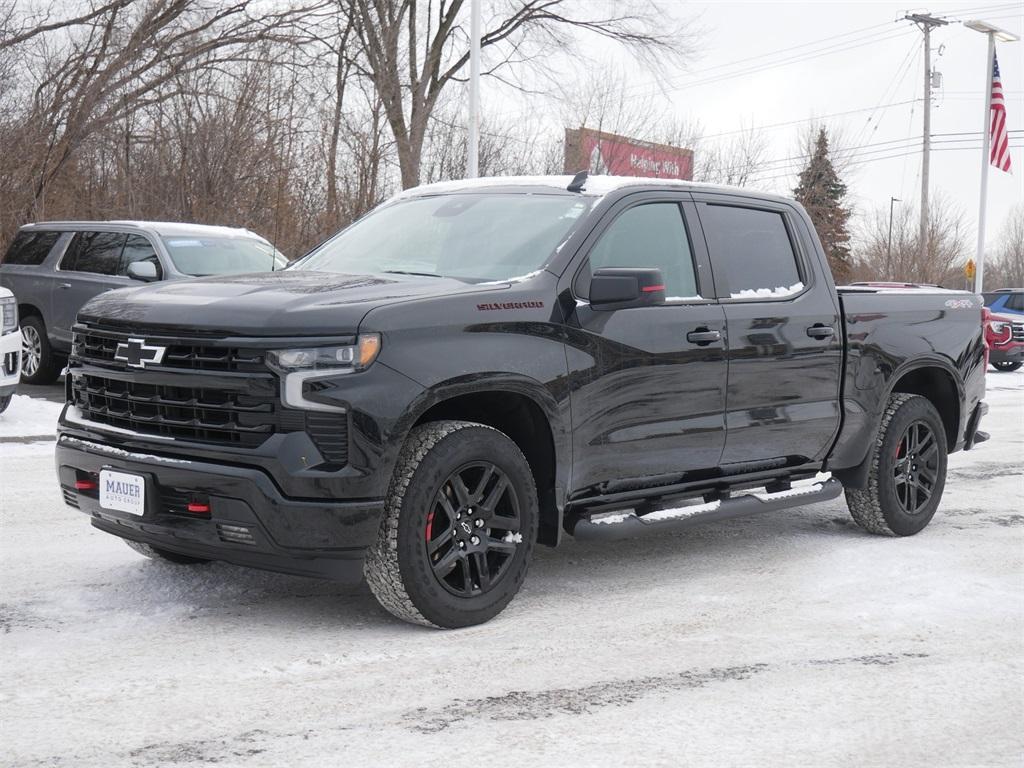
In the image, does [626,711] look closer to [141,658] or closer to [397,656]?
[397,656]

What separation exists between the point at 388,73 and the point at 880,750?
93.4 feet

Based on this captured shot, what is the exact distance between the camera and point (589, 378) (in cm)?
558

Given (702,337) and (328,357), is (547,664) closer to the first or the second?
(328,357)

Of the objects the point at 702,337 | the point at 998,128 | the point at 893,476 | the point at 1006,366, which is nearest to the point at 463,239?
the point at 702,337

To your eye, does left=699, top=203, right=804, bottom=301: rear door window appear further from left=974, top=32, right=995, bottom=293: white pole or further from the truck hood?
left=974, top=32, right=995, bottom=293: white pole

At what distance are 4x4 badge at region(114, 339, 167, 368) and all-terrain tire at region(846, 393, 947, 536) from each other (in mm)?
4161

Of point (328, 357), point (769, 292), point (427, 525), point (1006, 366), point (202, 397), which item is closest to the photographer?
point (328, 357)

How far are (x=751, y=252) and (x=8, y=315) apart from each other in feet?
22.2

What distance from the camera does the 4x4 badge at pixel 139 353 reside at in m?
4.97

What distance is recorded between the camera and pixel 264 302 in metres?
4.92

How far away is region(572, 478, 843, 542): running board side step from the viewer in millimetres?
5680

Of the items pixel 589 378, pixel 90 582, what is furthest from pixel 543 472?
pixel 90 582

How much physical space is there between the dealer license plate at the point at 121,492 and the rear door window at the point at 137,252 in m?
8.74

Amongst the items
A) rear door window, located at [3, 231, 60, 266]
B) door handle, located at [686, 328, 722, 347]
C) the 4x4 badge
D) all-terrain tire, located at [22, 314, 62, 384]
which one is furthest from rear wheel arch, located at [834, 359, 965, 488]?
rear door window, located at [3, 231, 60, 266]
